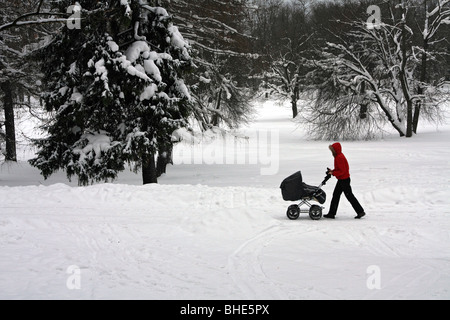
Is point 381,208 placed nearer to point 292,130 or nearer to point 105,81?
point 105,81

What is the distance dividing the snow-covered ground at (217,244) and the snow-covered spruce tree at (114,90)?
202 cm

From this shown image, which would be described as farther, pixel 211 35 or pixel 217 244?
pixel 211 35

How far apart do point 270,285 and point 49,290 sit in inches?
112

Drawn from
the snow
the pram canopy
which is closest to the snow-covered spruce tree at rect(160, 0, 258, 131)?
the snow

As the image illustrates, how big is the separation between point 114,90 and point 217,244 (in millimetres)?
7187

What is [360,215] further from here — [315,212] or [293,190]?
[293,190]

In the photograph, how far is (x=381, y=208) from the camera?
1066 cm

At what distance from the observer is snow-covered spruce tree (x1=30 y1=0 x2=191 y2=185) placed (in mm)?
13109

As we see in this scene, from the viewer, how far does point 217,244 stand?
784 centimetres

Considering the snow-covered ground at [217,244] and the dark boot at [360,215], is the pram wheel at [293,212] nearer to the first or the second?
the snow-covered ground at [217,244]

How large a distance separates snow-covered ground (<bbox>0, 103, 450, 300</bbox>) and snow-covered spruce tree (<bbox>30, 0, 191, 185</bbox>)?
202cm

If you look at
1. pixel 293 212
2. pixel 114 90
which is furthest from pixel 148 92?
pixel 293 212

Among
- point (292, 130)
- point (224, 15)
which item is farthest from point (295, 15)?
point (224, 15)
